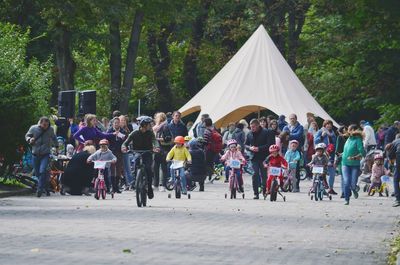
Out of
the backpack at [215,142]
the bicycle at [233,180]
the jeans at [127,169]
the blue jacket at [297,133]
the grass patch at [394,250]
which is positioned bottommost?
the grass patch at [394,250]

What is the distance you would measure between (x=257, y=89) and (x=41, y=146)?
19.8 m

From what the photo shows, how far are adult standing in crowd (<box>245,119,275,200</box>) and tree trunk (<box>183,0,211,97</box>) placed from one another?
28.3 meters

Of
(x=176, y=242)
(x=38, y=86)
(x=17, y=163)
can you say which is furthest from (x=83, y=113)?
(x=176, y=242)

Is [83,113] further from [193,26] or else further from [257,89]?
[193,26]

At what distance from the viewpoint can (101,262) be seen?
1302 centimetres

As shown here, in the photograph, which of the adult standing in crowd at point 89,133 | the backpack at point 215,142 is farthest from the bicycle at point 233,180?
the backpack at point 215,142

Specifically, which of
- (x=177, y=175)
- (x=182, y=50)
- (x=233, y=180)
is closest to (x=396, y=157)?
(x=233, y=180)

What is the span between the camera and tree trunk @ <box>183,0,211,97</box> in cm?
5911

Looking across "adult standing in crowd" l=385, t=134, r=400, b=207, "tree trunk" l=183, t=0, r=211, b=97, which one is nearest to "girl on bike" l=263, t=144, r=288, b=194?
"adult standing in crowd" l=385, t=134, r=400, b=207

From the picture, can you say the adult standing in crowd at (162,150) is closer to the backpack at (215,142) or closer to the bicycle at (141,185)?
the backpack at (215,142)

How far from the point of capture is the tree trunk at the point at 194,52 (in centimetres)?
5911

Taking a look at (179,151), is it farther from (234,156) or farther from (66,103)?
(66,103)

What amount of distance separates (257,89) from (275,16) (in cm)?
1162

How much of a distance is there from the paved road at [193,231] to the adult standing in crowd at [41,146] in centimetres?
79
